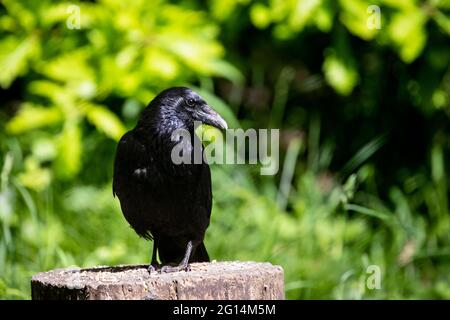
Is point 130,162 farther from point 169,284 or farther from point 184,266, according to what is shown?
point 169,284

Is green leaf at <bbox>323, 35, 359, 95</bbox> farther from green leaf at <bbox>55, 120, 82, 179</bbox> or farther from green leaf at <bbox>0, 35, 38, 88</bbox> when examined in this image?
green leaf at <bbox>0, 35, 38, 88</bbox>

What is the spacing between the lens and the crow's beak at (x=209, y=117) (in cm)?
352

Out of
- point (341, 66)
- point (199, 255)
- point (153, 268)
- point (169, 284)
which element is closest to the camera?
point (169, 284)

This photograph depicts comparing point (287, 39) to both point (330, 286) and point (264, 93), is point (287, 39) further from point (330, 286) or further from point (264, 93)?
point (330, 286)

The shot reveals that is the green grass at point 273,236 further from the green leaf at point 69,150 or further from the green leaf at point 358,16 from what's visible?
the green leaf at point 358,16

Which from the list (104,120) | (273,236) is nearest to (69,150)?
(104,120)

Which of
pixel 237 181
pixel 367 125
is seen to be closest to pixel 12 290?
pixel 237 181

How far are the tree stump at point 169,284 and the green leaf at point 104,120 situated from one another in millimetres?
1792

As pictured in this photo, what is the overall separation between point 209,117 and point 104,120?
5.68 feet

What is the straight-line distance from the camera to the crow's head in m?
3.53

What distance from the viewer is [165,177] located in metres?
3.39

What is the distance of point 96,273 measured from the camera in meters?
3.49

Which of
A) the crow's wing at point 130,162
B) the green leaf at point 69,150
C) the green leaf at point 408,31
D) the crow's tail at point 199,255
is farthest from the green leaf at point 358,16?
the crow's wing at point 130,162

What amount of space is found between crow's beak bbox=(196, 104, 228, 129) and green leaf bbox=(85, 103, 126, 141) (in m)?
1.67
